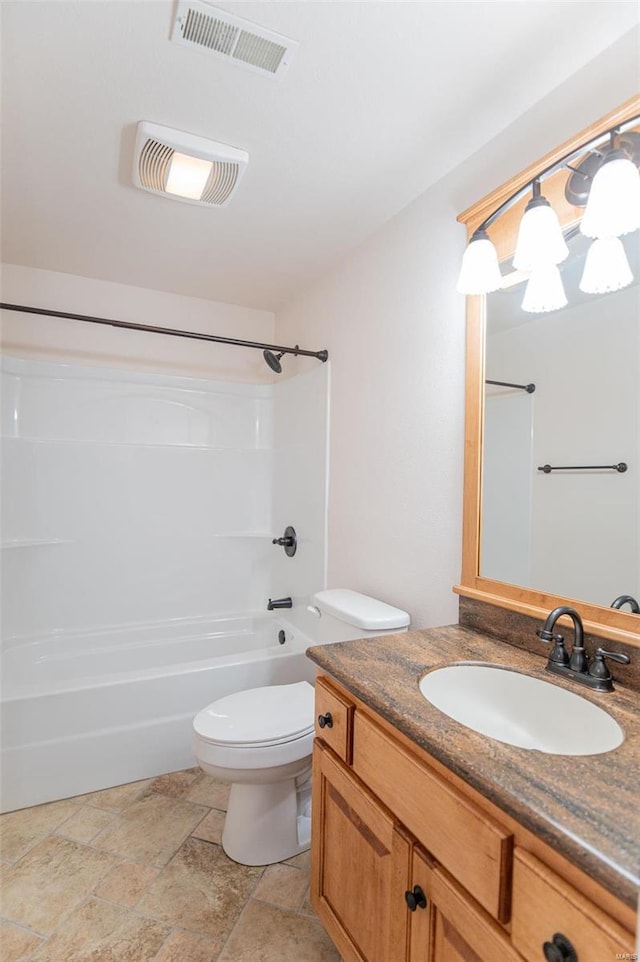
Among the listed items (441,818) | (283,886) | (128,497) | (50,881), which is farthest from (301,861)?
(128,497)

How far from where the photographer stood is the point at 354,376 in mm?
2156

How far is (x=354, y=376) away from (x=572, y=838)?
1817 millimetres

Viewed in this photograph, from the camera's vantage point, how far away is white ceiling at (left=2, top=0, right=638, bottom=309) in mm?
1096

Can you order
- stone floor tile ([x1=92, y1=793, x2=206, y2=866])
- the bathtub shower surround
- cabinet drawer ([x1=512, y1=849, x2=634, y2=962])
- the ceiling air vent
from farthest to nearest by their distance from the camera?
the bathtub shower surround < stone floor tile ([x1=92, y1=793, x2=206, y2=866]) < the ceiling air vent < cabinet drawer ([x1=512, y1=849, x2=634, y2=962])

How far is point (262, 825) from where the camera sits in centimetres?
167

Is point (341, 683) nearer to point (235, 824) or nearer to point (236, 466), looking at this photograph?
point (235, 824)

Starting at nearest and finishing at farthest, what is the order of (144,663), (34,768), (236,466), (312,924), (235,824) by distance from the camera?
(312,924)
(235,824)
(34,768)
(144,663)
(236,466)

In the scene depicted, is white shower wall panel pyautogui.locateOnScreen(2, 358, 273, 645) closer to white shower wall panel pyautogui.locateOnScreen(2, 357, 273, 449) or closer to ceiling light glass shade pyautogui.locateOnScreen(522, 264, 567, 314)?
white shower wall panel pyautogui.locateOnScreen(2, 357, 273, 449)

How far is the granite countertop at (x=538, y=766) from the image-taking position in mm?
583

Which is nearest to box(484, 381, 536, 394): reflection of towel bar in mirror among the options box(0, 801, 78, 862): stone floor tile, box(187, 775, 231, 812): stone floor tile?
box(187, 775, 231, 812): stone floor tile

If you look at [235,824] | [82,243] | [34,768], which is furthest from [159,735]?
[82,243]

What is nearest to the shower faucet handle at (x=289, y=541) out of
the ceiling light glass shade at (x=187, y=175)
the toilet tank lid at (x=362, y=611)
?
the toilet tank lid at (x=362, y=611)

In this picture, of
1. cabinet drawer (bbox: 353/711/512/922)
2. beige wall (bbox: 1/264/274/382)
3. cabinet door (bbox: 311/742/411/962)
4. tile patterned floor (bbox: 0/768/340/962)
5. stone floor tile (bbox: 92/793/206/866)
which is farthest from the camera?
beige wall (bbox: 1/264/274/382)

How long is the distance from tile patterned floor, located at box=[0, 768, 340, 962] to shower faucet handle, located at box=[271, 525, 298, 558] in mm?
1244
